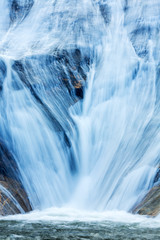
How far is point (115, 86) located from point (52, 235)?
711 cm

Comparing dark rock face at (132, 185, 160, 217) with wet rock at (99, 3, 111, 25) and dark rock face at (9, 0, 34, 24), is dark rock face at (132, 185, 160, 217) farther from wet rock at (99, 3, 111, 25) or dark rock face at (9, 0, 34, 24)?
dark rock face at (9, 0, 34, 24)

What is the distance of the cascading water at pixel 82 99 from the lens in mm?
9586

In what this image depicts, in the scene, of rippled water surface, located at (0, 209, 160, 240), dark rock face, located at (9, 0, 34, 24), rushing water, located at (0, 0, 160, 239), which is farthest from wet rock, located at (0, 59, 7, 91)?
rippled water surface, located at (0, 209, 160, 240)

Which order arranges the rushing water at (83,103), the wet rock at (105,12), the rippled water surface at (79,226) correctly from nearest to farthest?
the rippled water surface at (79,226) → the rushing water at (83,103) → the wet rock at (105,12)

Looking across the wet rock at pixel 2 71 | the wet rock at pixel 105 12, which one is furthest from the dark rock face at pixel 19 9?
the wet rock at pixel 2 71

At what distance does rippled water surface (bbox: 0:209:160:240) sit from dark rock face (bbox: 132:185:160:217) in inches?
7.6

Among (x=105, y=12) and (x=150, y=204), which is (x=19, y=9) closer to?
(x=105, y=12)

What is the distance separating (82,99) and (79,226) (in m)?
5.60

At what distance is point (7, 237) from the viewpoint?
20.0ft

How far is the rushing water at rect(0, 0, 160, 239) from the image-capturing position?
9297mm

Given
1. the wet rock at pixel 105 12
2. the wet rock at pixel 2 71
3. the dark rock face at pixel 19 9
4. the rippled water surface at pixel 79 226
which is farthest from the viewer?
the dark rock face at pixel 19 9

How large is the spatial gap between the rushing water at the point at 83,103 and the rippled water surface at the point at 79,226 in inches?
1.5

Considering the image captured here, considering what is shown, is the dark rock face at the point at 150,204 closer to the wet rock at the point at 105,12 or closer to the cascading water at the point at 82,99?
the cascading water at the point at 82,99

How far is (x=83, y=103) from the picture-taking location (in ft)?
38.8
